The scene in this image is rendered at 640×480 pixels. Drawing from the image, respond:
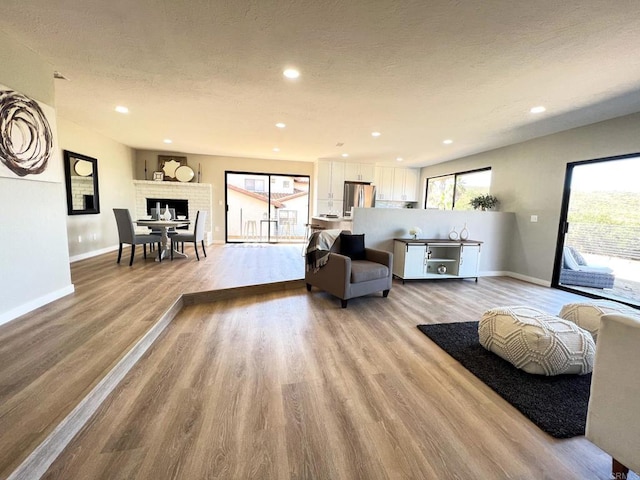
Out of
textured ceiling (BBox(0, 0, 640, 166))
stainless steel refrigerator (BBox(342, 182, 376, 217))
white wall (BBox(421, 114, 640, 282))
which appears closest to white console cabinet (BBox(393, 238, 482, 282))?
white wall (BBox(421, 114, 640, 282))

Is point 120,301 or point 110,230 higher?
point 110,230

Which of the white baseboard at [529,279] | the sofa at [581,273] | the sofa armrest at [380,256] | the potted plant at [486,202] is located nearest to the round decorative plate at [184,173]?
the sofa armrest at [380,256]

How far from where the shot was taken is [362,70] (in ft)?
8.64

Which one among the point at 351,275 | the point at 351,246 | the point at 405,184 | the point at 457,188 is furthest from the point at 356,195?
the point at 351,275

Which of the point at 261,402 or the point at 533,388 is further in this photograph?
the point at 533,388

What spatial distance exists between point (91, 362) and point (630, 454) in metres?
2.90

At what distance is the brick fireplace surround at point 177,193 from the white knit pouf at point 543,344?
654 cm

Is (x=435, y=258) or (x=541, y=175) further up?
(x=541, y=175)

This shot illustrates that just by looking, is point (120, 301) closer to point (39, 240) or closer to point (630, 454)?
point (39, 240)

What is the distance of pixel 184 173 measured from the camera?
23.3 feet

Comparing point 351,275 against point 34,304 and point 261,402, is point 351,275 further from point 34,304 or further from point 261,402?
point 34,304

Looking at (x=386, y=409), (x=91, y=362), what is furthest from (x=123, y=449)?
(x=386, y=409)

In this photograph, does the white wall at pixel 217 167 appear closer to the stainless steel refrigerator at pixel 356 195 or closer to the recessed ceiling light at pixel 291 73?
the stainless steel refrigerator at pixel 356 195

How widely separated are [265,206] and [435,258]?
488 centimetres
